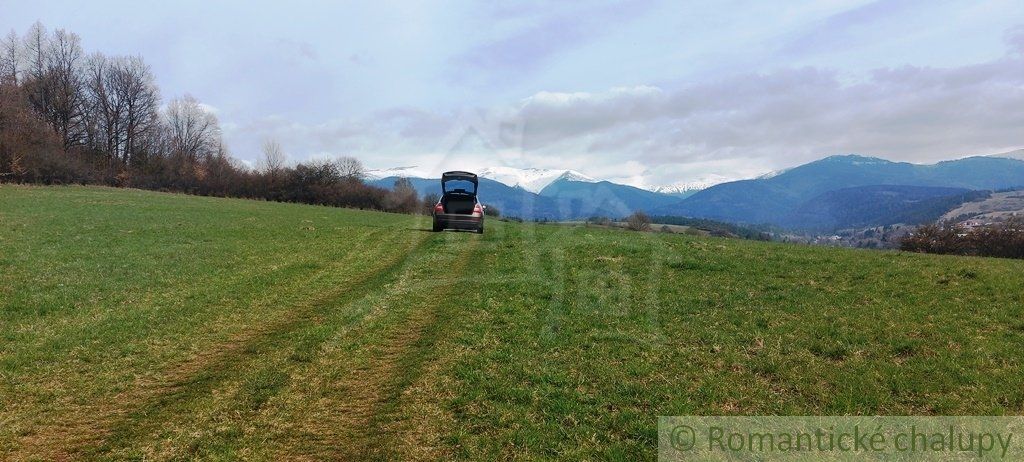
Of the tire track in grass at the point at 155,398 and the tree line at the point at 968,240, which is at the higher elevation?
the tree line at the point at 968,240

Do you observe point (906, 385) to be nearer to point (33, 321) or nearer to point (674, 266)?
point (674, 266)

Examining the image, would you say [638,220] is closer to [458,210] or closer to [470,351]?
[458,210]

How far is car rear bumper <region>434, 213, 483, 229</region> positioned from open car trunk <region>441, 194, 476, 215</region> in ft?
0.93

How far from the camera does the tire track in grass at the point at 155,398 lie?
632 cm

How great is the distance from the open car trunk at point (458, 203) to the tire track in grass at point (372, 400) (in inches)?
622

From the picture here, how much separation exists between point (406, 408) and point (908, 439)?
6778mm

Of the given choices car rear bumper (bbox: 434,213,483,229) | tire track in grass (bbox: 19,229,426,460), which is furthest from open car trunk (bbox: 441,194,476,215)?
tire track in grass (bbox: 19,229,426,460)

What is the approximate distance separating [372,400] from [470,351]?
2.51 meters

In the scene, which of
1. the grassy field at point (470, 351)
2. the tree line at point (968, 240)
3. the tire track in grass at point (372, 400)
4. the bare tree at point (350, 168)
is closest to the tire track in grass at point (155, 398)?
the grassy field at point (470, 351)

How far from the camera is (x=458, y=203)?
94.5 feet

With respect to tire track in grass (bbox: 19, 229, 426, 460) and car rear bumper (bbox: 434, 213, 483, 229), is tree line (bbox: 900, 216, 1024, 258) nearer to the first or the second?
car rear bumper (bbox: 434, 213, 483, 229)

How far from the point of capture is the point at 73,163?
223 feet

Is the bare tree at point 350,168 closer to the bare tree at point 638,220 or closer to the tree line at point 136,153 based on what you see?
the tree line at point 136,153

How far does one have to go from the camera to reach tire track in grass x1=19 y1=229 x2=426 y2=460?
20.7ft
